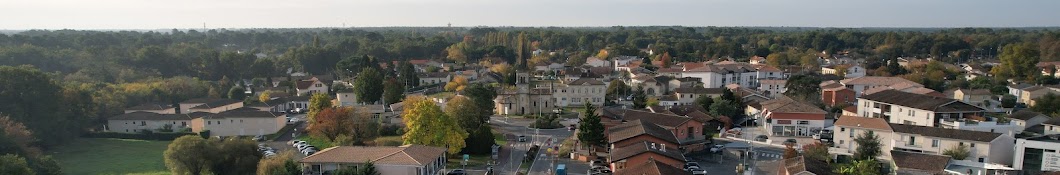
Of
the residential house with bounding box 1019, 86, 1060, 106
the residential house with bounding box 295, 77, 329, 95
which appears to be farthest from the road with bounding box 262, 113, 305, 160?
the residential house with bounding box 1019, 86, 1060, 106

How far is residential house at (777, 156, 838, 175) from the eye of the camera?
667 inches

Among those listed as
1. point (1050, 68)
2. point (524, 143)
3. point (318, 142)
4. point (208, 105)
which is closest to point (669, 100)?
point (524, 143)

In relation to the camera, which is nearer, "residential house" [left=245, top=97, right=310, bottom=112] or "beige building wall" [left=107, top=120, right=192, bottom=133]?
"beige building wall" [left=107, top=120, right=192, bottom=133]

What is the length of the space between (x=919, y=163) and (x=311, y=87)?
3445 cm

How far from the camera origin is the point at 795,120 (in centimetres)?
2656

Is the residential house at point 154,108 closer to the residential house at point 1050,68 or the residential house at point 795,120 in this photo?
the residential house at point 795,120

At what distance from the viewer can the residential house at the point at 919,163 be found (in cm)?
1834

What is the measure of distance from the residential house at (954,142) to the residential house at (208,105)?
29562mm

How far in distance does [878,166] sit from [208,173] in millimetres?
18834

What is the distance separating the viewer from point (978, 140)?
20266 millimetres

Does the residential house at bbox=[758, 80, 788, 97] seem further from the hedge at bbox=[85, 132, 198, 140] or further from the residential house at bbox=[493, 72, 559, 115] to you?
the hedge at bbox=[85, 132, 198, 140]

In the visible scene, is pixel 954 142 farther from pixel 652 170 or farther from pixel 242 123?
pixel 242 123

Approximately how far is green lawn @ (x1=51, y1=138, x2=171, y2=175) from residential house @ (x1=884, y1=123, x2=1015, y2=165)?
76.0 ft

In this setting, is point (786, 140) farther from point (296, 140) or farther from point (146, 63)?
point (146, 63)
